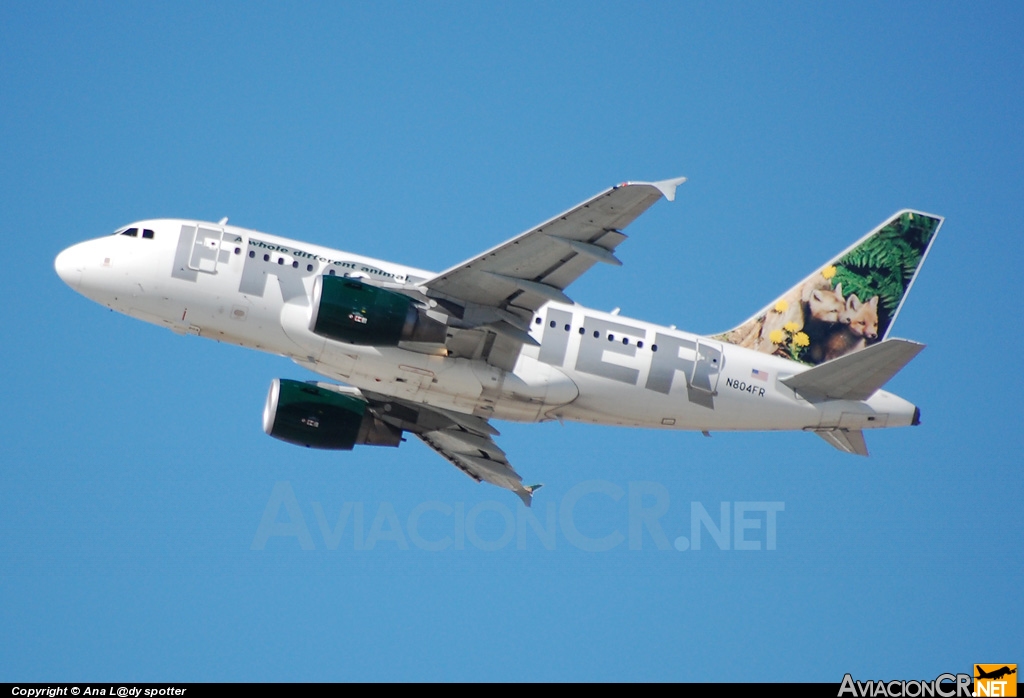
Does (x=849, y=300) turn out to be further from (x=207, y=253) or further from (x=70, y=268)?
(x=70, y=268)

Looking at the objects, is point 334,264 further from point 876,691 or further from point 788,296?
point 876,691

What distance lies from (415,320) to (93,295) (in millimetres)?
9639

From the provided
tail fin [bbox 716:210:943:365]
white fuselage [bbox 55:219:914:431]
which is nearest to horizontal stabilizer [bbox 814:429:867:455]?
white fuselage [bbox 55:219:914:431]

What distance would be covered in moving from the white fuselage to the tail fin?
2.47 m

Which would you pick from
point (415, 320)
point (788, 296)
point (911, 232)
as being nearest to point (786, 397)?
point (788, 296)

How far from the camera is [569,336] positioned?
38312 millimetres

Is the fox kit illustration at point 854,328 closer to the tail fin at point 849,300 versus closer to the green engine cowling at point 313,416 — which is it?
the tail fin at point 849,300

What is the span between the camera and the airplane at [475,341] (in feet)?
116

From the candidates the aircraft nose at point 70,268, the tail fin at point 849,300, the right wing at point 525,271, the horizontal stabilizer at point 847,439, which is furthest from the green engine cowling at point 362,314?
the horizontal stabilizer at point 847,439

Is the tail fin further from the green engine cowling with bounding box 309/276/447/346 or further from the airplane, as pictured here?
the green engine cowling with bounding box 309/276/447/346

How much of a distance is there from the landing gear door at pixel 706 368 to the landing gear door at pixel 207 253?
14449 millimetres

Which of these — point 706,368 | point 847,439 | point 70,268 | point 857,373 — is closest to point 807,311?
point 857,373

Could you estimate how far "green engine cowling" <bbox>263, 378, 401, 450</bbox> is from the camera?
132 feet

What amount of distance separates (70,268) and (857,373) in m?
23.6
